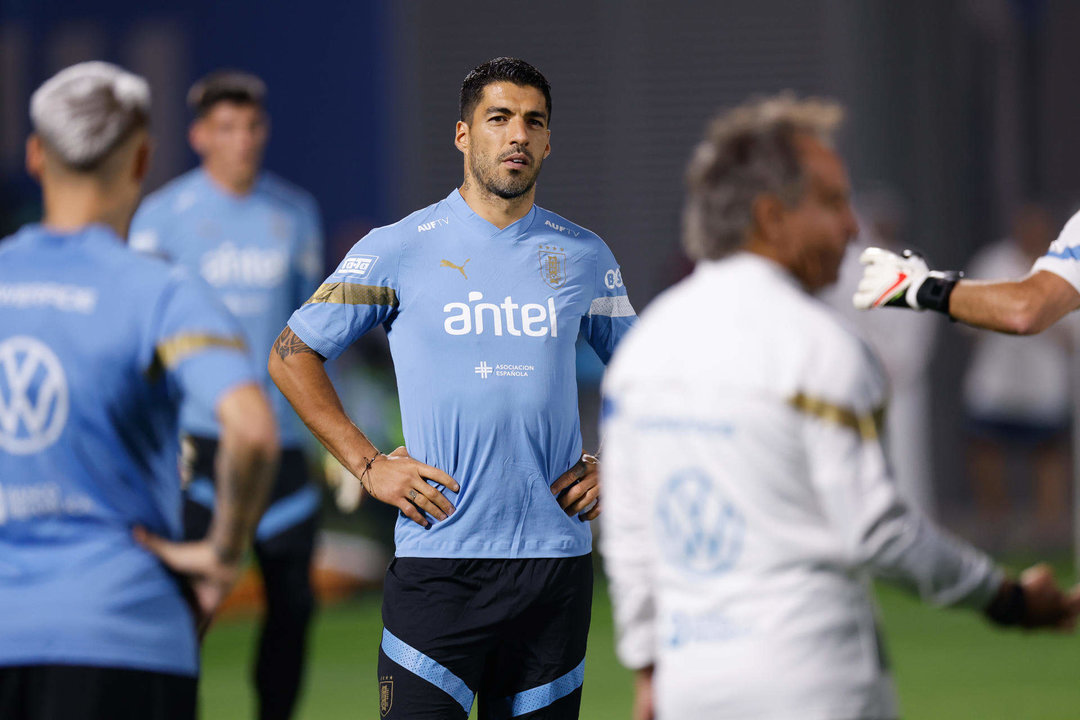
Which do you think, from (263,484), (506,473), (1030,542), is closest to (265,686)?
(506,473)

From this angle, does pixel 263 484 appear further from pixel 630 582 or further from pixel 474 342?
pixel 474 342

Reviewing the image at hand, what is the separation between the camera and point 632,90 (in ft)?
52.1

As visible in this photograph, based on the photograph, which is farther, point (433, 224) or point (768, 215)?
point (433, 224)

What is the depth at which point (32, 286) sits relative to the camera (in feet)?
10.1

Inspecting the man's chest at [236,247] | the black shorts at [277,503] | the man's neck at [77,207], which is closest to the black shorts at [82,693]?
the man's neck at [77,207]

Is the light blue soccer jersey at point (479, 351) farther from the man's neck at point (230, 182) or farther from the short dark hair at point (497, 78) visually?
the man's neck at point (230, 182)

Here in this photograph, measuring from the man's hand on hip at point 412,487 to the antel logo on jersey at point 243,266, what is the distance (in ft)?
8.71

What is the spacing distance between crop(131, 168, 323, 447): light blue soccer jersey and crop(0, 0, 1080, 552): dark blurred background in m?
8.02

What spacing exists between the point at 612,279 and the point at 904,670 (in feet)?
17.0

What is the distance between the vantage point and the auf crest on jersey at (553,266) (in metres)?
4.39

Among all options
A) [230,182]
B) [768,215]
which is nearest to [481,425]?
[768,215]

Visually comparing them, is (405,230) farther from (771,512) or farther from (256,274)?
(256,274)

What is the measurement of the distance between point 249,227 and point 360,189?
8573mm

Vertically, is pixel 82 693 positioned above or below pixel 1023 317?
below
